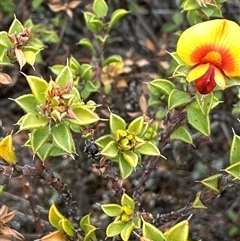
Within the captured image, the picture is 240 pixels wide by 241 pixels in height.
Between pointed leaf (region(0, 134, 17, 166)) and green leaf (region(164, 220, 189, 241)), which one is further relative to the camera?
pointed leaf (region(0, 134, 17, 166))

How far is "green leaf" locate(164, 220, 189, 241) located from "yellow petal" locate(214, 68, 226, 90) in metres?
0.35

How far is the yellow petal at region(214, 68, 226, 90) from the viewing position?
1324mm

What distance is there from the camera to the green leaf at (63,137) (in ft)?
4.46

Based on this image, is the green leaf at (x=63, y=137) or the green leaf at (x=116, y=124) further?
the green leaf at (x=116, y=124)

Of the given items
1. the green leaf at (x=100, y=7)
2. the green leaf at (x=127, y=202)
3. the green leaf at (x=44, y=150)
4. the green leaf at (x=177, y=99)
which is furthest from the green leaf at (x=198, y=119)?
the green leaf at (x=100, y=7)

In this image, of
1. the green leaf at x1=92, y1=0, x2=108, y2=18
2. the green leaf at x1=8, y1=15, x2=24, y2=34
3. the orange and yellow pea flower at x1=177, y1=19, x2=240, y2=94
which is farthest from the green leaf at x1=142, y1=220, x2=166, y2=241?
the green leaf at x1=92, y1=0, x2=108, y2=18

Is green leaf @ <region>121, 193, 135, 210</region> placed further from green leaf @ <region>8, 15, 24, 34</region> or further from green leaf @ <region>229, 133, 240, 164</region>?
green leaf @ <region>8, 15, 24, 34</region>

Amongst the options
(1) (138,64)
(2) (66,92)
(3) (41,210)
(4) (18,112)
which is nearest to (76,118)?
(2) (66,92)

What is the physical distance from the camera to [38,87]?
4.56 feet

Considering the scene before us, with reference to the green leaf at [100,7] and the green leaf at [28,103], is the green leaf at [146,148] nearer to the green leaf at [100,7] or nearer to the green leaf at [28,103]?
the green leaf at [28,103]

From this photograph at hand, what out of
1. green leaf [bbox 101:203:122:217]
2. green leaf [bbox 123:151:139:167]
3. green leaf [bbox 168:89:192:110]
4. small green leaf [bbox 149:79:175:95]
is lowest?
green leaf [bbox 101:203:122:217]

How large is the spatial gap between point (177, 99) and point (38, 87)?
0.39 m

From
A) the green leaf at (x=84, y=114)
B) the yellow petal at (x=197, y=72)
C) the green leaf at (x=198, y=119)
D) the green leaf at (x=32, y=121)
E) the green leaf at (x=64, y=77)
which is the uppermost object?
the yellow petal at (x=197, y=72)

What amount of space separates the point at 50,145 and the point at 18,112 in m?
1.23
